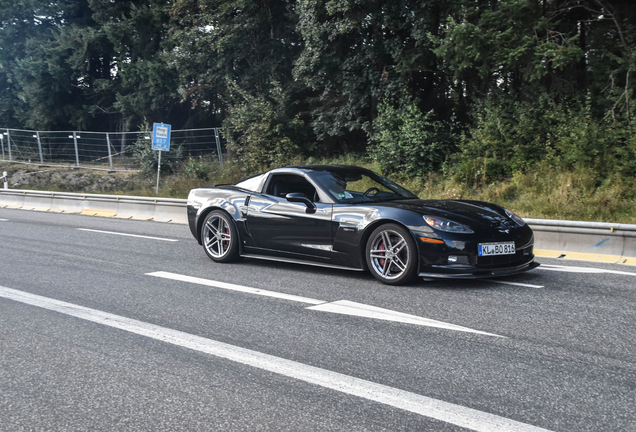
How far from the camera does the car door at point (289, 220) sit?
6.77 m

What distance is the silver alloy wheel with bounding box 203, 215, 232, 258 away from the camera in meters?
7.95

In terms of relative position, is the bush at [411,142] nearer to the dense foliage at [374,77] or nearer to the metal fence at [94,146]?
the dense foliage at [374,77]

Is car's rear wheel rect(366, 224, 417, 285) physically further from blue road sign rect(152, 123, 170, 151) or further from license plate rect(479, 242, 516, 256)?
blue road sign rect(152, 123, 170, 151)

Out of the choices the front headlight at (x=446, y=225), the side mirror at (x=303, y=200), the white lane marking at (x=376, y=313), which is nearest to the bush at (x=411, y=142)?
the side mirror at (x=303, y=200)

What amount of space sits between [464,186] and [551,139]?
2.37m

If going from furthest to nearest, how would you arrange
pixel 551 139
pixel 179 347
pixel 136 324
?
pixel 551 139, pixel 136 324, pixel 179 347

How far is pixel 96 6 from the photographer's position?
111ft

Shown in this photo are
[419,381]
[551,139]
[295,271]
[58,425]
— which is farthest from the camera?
[551,139]

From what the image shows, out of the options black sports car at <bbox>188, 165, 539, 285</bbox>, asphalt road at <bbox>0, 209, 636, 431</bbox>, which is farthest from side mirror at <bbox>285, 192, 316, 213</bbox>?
asphalt road at <bbox>0, 209, 636, 431</bbox>

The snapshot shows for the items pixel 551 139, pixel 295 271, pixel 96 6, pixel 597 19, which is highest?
pixel 96 6

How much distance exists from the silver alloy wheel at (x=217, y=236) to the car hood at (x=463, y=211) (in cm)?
241

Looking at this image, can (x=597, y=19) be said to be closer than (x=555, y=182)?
No

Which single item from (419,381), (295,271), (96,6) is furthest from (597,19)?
(96,6)

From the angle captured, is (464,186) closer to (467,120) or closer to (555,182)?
(555,182)
